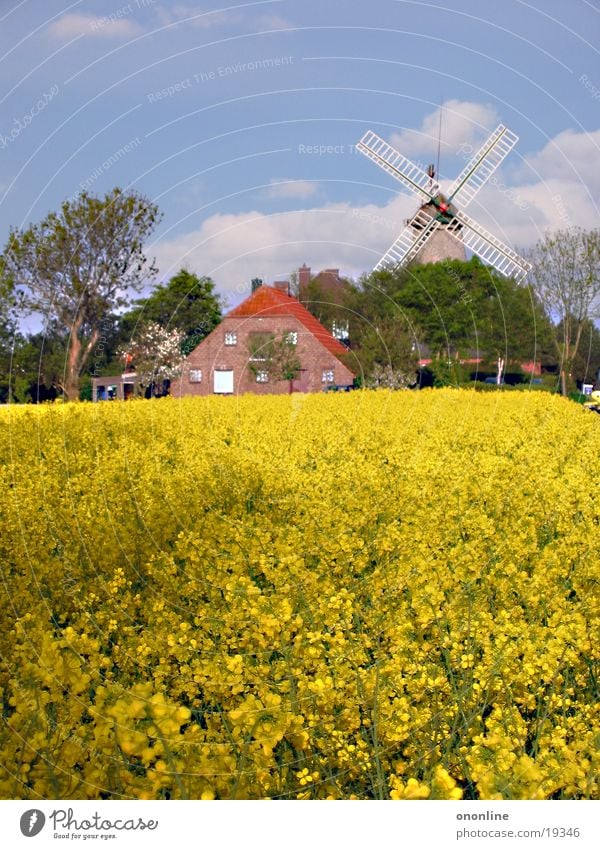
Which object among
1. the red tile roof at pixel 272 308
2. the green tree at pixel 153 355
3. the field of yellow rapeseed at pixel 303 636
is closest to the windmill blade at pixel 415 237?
the red tile roof at pixel 272 308

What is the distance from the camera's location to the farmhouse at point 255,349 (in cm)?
2714

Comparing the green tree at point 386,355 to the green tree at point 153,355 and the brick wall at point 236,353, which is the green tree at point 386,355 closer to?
the brick wall at point 236,353

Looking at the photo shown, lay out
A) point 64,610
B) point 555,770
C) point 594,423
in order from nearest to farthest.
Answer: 1. point 555,770
2. point 64,610
3. point 594,423

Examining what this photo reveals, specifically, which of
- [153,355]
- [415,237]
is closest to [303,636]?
[153,355]

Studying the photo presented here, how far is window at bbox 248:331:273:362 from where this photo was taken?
87.2 ft

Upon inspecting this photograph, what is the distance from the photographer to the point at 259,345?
26.8 meters

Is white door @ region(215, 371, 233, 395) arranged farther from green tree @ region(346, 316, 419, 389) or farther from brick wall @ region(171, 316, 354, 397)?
green tree @ region(346, 316, 419, 389)

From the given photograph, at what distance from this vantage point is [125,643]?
6.29 meters

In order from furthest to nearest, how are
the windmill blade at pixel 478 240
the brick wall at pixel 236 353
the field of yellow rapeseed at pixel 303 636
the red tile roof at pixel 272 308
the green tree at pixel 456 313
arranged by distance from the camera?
the green tree at pixel 456 313, the windmill blade at pixel 478 240, the red tile roof at pixel 272 308, the brick wall at pixel 236 353, the field of yellow rapeseed at pixel 303 636

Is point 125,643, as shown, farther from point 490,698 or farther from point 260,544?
point 490,698

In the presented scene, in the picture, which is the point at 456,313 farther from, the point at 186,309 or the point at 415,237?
the point at 186,309
